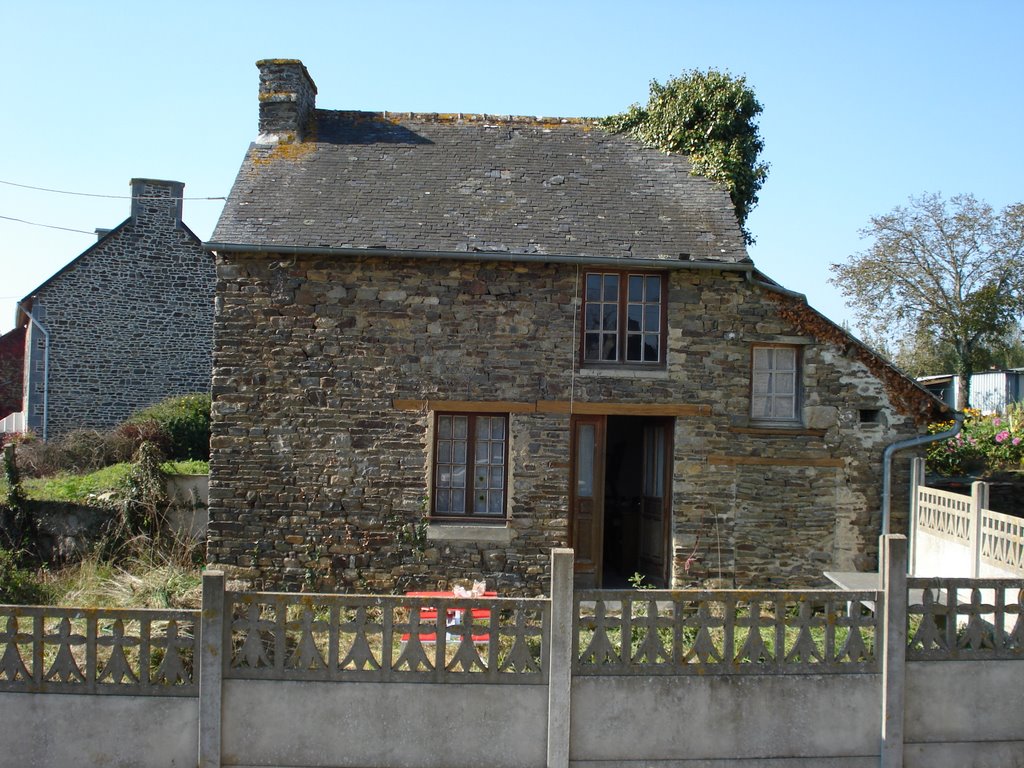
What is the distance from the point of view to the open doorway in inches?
483

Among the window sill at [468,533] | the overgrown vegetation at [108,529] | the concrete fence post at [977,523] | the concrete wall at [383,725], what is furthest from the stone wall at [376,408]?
the concrete wall at [383,725]

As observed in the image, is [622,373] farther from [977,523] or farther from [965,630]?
[965,630]

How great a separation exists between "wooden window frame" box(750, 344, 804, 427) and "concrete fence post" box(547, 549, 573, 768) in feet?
21.4

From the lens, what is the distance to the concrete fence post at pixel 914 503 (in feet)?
37.6

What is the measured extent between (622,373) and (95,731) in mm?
7597

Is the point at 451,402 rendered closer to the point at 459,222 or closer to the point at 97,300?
the point at 459,222

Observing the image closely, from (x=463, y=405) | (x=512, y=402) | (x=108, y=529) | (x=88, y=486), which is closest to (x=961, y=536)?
(x=512, y=402)

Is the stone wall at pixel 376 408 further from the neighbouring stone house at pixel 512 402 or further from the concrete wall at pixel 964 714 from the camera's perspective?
the concrete wall at pixel 964 714

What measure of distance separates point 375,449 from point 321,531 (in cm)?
128

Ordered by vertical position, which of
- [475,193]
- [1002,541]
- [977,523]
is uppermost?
[475,193]

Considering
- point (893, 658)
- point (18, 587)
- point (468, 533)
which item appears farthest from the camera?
point (468, 533)

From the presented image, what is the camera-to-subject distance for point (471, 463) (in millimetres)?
12031

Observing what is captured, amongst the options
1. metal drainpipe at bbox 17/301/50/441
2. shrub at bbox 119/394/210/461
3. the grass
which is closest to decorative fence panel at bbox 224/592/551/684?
the grass

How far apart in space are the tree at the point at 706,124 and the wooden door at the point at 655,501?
4.04 meters
